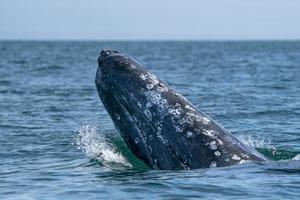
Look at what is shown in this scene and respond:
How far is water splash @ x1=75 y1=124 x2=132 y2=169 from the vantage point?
1225 centimetres

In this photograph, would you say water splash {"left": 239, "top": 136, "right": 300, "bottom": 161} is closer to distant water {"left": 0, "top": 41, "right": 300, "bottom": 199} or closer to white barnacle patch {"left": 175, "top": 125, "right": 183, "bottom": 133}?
distant water {"left": 0, "top": 41, "right": 300, "bottom": 199}

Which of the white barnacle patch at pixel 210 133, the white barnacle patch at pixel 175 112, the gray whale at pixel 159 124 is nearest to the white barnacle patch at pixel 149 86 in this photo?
the gray whale at pixel 159 124

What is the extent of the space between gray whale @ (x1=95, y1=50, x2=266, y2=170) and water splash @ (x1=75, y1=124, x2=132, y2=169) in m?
1.02

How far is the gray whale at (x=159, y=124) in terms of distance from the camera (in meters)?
10.2

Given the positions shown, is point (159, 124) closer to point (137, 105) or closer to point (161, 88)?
point (137, 105)

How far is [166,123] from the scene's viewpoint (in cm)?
1062

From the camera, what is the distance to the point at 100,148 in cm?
1362

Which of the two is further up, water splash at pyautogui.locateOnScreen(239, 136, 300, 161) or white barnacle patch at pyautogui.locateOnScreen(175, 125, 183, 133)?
white barnacle patch at pyautogui.locateOnScreen(175, 125, 183, 133)

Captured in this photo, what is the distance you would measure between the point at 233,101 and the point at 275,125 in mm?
5844

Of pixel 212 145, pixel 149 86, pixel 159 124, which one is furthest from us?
pixel 149 86

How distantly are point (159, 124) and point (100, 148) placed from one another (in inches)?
125

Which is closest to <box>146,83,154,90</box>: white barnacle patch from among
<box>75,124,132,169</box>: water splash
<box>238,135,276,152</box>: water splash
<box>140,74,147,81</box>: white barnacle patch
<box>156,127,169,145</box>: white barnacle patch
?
<box>140,74,147,81</box>: white barnacle patch

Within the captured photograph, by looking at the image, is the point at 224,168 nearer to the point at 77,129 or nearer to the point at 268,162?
the point at 268,162

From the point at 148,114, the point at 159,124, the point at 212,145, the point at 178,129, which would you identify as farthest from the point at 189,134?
the point at 148,114
